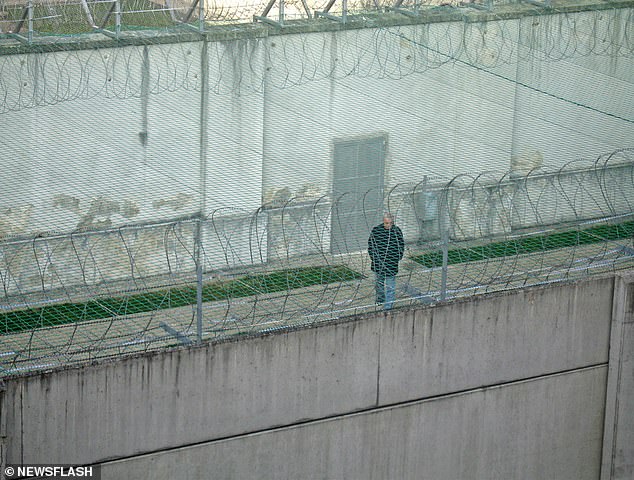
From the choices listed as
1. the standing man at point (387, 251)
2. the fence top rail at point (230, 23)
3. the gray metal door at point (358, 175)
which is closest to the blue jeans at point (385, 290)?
the standing man at point (387, 251)

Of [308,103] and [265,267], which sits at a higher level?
[308,103]

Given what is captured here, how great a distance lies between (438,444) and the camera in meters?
7.94

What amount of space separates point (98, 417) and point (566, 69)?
243 inches

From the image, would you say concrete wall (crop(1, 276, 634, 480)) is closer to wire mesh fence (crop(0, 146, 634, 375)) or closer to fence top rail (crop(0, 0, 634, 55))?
wire mesh fence (crop(0, 146, 634, 375))

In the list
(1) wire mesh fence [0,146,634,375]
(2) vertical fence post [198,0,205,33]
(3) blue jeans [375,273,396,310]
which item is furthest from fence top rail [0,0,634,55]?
(3) blue jeans [375,273,396,310]

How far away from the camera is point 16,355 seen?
22.9ft

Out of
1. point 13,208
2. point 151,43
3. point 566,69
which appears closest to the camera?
point 13,208

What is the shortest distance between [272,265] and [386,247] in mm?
718

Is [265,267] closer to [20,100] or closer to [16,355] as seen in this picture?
[16,355]

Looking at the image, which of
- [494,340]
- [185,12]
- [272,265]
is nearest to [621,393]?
[494,340]

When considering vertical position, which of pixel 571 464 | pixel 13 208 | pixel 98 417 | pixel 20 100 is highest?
pixel 20 100

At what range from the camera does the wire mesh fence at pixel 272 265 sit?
752cm

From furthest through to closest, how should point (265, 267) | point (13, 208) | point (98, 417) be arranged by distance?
1. point (13, 208)
2. point (265, 267)
3. point (98, 417)

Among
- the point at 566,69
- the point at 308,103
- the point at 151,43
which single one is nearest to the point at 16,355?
the point at 151,43
